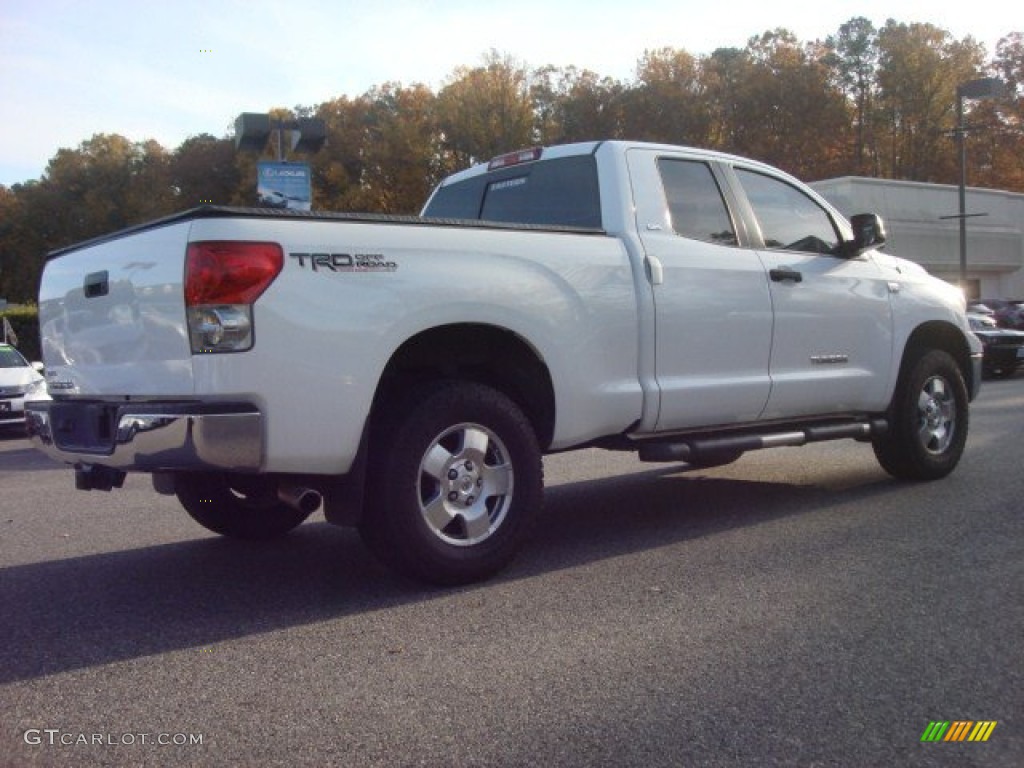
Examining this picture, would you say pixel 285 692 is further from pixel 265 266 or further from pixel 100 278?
pixel 100 278

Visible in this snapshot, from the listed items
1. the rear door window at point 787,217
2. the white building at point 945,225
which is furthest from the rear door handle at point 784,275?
the white building at point 945,225

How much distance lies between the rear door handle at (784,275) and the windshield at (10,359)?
12.6 meters

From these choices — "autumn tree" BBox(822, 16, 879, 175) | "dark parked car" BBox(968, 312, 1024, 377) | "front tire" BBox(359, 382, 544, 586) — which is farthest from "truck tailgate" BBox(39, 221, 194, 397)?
"autumn tree" BBox(822, 16, 879, 175)

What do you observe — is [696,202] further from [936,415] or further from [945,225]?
[945,225]

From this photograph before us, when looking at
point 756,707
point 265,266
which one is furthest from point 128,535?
point 756,707

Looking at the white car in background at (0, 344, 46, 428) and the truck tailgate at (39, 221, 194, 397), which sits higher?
the truck tailgate at (39, 221, 194, 397)

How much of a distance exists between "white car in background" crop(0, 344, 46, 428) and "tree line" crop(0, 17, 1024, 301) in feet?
103

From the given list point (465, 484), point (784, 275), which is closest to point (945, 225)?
point (784, 275)

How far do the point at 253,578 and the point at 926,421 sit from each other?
4.64 meters

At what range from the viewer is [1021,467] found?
760 centimetres

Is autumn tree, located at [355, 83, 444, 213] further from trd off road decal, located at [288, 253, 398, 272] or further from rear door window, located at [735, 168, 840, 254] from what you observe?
trd off road decal, located at [288, 253, 398, 272]

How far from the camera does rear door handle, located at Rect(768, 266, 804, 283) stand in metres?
5.84

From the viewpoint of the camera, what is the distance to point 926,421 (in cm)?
697

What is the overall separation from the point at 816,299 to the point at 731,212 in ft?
2.55
